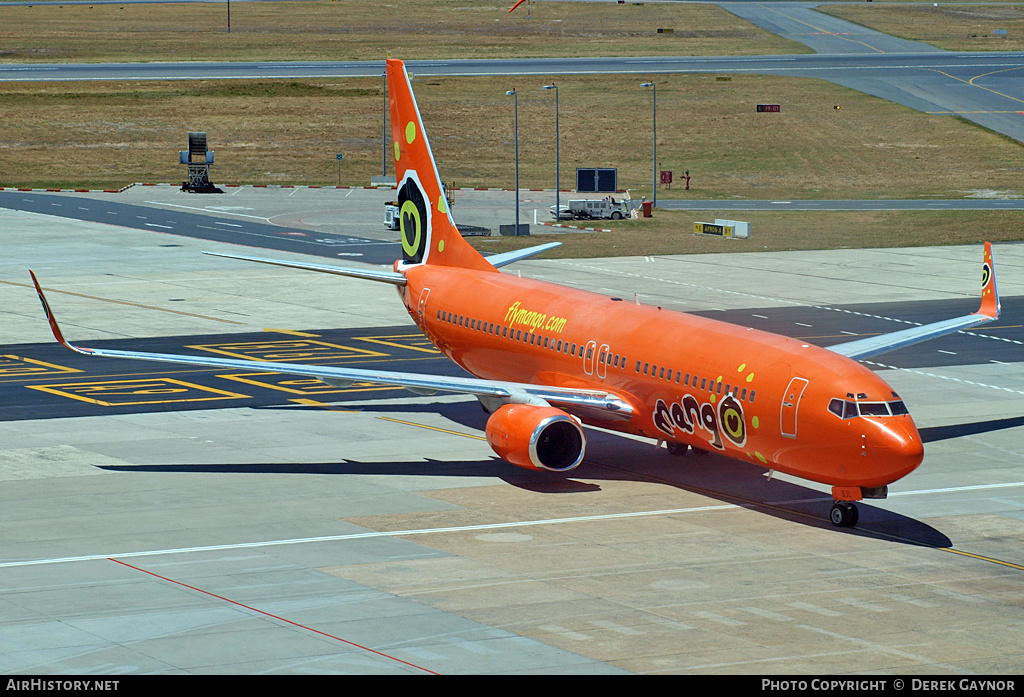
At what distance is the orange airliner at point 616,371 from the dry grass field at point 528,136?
A: 93.1 metres

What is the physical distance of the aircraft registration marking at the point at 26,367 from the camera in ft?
188

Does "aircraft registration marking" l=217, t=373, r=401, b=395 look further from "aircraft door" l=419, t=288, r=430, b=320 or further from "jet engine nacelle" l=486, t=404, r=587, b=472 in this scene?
"jet engine nacelle" l=486, t=404, r=587, b=472

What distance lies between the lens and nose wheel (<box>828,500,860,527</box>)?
36.6 m

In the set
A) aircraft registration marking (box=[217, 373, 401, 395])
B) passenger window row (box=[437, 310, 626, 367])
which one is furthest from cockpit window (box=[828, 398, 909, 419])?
aircraft registration marking (box=[217, 373, 401, 395])

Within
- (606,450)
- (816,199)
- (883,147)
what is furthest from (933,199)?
(606,450)

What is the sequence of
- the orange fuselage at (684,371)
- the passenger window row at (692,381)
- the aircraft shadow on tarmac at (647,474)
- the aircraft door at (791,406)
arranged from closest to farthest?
the orange fuselage at (684,371), the aircraft door at (791,406), the passenger window row at (692,381), the aircraft shadow on tarmac at (647,474)

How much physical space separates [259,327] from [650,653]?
45.1m

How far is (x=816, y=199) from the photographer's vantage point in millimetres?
137625

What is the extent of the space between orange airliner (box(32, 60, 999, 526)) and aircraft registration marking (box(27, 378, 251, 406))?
778 centimetres

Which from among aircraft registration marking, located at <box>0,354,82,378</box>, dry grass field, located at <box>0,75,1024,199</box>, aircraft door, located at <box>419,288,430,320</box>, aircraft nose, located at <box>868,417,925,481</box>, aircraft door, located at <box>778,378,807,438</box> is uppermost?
dry grass field, located at <box>0,75,1024,199</box>

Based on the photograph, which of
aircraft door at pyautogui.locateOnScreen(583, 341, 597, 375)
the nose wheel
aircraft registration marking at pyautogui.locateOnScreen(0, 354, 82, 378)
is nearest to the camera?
the nose wheel

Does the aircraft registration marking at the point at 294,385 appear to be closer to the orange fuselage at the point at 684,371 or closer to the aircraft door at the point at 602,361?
the orange fuselage at the point at 684,371

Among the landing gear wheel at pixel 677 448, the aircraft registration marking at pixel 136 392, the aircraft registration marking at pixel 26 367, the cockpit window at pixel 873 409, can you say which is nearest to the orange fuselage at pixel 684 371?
the cockpit window at pixel 873 409

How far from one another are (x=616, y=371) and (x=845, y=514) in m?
8.52
